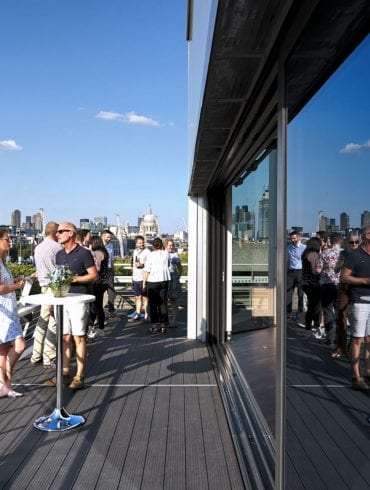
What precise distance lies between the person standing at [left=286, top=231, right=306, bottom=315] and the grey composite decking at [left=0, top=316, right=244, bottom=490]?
155 cm

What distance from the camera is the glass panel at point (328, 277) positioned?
3.71ft

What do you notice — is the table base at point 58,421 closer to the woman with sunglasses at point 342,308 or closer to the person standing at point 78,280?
the person standing at point 78,280

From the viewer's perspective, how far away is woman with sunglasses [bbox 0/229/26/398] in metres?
4.12

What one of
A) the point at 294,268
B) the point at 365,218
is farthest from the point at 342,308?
the point at 294,268

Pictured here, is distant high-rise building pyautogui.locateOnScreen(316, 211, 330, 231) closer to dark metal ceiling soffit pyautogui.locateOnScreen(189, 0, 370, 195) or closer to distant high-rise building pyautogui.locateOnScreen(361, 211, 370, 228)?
distant high-rise building pyautogui.locateOnScreen(361, 211, 370, 228)

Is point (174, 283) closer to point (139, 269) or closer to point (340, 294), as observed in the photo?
point (139, 269)

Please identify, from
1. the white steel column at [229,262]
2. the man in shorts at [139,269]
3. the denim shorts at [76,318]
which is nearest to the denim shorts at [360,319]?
the denim shorts at [76,318]

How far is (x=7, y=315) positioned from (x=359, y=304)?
3631 millimetres

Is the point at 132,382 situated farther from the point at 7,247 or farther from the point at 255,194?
the point at 255,194

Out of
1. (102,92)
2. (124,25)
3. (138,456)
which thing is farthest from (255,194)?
(102,92)

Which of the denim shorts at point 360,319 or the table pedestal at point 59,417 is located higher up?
the denim shorts at point 360,319

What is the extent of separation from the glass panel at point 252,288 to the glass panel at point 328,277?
3028 mm

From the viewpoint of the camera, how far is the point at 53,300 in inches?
143

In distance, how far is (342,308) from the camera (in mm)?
1209
